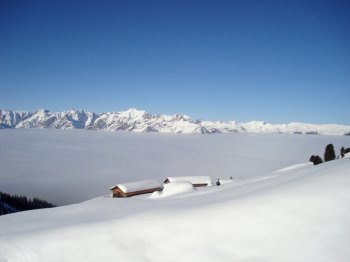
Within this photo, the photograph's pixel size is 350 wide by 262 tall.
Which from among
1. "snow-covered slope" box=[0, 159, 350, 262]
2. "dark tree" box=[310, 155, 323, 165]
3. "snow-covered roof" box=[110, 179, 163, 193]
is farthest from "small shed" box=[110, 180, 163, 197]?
"snow-covered slope" box=[0, 159, 350, 262]

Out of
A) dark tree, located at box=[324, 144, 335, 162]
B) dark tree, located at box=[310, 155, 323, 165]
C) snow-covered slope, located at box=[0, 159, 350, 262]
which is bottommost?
dark tree, located at box=[310, 155, 323, 165]

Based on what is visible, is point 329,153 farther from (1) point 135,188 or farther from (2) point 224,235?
(2) point 224,235

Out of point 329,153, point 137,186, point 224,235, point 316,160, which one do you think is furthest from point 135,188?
point 224,235

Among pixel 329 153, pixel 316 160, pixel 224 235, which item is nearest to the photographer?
pixel 224 235

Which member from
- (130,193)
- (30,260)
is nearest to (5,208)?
(130,193)

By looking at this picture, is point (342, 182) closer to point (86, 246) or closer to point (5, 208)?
point (86, 246)

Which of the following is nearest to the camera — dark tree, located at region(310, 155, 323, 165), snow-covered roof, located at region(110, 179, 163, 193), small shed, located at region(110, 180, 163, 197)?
dark tree, located at region(310, 155, 323, 165)

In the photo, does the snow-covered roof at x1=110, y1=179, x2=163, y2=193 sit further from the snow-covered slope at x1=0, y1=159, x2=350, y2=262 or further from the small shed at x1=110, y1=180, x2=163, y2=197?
the snow-covered slope at x1=0, y1=159, x2=350, y2=262

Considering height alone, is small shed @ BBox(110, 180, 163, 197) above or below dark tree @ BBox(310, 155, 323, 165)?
below

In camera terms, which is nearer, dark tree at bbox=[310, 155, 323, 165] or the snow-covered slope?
the snow-covered slope
